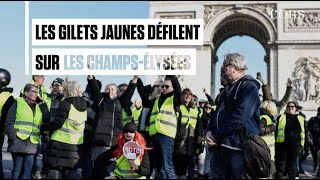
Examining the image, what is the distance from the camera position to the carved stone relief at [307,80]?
21719 mm

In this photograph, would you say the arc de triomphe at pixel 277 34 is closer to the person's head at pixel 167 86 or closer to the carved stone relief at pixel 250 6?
the carved stone relief at pixel 250 6

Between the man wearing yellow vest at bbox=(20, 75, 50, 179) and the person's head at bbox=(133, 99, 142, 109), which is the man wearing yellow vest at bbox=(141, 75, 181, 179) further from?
the person's head at bbox=(133, 99, 142, 109)

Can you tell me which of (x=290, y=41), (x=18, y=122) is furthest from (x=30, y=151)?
(x=290, y=41)

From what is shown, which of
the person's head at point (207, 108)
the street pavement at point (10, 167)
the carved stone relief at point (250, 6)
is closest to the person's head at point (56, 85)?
the street pavement at point (10, 167)

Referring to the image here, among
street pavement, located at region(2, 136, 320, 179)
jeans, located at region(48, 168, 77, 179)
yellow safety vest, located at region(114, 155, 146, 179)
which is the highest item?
yellow safety vest, located at region(114, 155, 146, 179)

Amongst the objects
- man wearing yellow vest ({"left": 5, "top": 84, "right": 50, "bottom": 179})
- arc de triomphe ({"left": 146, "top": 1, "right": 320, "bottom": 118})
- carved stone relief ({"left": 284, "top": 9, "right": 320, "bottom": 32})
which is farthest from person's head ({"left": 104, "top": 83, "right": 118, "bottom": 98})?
carved stone relief ({"left": 284, "top": 9, "right": 320, "bottom": 32})

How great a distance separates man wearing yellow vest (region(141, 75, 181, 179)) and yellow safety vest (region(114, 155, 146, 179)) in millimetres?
1129

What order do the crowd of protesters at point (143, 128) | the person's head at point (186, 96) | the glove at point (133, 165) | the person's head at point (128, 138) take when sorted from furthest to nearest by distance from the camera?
the person's head at point (186, 96) → the person's head at point (128, 138) → the glove at point (133, 165) → the crowd of protesters at point (143, 128)

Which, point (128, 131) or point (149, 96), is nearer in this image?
point (128, 131)

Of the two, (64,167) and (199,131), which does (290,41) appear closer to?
(199,131)

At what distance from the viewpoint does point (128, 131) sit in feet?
18.4

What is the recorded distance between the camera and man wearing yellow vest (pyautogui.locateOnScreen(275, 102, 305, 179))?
336 inches

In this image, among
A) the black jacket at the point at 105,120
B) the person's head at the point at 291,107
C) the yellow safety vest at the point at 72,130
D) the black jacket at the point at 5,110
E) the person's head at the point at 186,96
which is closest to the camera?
the yellow safety vest at the point at 72,130

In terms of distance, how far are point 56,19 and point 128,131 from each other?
14.2 ft
